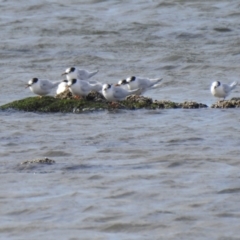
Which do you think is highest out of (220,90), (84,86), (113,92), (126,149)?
(84,86)

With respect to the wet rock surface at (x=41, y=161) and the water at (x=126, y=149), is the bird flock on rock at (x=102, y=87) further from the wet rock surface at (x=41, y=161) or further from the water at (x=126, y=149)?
the wet rock surface at (x=41, y=161)

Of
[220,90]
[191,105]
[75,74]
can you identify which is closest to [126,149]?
[191,105]

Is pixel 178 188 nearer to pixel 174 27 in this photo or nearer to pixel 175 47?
pixel 175 47

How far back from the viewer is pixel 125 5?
25.6 m

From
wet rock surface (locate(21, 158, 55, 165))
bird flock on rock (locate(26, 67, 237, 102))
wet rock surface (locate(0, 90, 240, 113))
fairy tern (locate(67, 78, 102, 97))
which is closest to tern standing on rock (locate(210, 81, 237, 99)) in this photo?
bird flock on rock (locate(26, 67, 237, 102))

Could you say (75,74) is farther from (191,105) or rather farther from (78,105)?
(191,105)

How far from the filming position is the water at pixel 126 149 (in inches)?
330

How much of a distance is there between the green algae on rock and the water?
18 cm

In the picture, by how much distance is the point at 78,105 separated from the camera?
13.3 m

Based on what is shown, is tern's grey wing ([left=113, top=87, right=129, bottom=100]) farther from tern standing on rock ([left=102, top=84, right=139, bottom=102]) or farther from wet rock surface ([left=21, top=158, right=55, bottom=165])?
wet rock surface ([left=21, top=158, right=55, bottom=165])

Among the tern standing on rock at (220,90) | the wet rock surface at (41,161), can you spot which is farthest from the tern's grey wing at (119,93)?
the wet rock surface at (41,161)

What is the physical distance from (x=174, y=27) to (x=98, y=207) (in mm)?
14054

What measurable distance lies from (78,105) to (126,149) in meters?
2.35

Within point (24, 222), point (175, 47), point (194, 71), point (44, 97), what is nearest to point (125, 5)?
point (175, 47)
